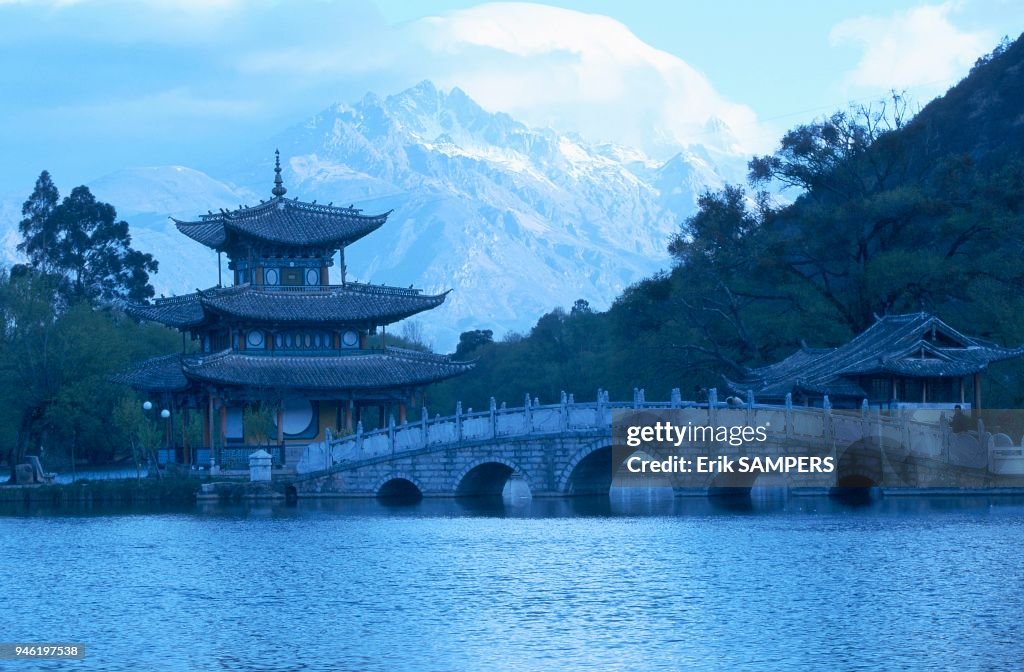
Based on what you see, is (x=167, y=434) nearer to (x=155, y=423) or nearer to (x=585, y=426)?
(x=155, y=423)

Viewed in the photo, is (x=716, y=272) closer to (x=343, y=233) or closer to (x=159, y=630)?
(x=343, y=233)

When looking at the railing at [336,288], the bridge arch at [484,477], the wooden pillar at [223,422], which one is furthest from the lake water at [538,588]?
the railing at [336,288]

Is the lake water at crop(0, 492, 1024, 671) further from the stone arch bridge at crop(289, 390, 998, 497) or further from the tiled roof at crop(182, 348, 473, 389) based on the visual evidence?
the tiled roof at crop(182, 348, 473, 389)

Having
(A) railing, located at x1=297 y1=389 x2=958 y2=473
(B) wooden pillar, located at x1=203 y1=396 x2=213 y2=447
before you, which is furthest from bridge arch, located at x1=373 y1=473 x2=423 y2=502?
(B) wooden pillar, located at x1=203 y1=396 x2=213 y2=447

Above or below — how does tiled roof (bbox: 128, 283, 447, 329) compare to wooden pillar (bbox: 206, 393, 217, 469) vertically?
above

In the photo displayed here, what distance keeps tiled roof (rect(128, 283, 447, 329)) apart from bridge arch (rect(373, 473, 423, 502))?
9.77m

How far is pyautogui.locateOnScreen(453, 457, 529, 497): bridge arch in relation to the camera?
1989 inches

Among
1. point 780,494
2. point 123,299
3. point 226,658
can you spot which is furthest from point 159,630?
point 123,299

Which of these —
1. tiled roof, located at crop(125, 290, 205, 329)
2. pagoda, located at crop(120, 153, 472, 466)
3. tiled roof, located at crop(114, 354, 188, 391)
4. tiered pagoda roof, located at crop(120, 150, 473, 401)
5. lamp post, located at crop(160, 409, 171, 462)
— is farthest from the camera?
tiled roof, located at crop(125, 290, 205, 329)

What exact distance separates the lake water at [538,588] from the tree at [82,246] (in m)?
50.3

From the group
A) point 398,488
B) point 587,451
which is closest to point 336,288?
point 398,488

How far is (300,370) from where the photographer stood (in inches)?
2446

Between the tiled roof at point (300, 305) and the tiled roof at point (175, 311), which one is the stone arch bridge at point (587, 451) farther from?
the tiled roof at point (175, 311)

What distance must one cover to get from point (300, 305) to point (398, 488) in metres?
11.6
